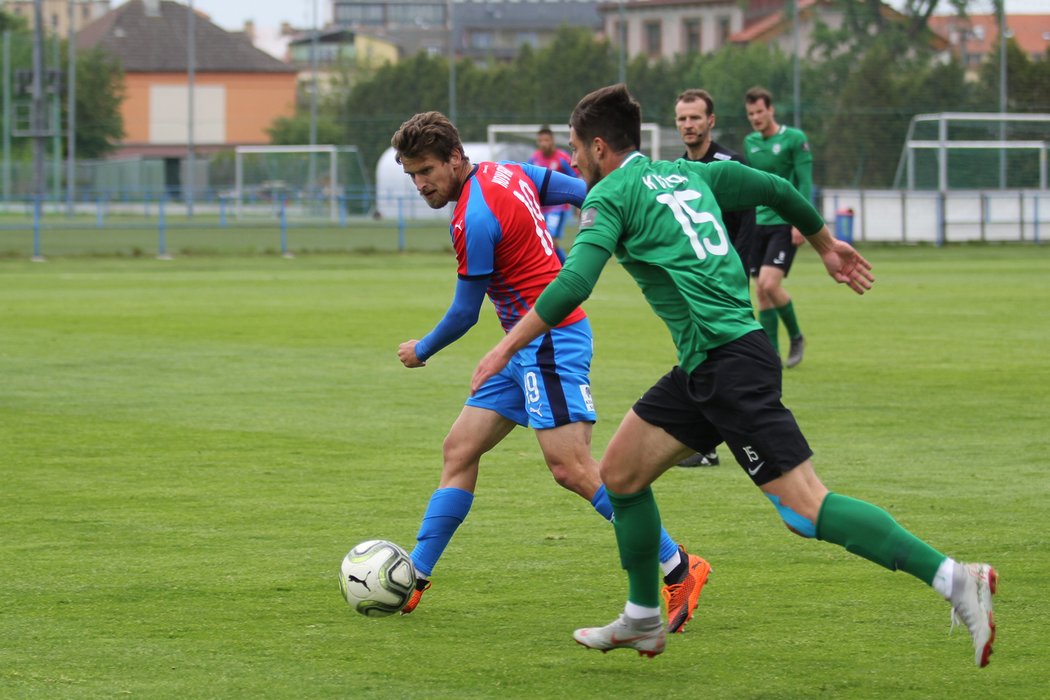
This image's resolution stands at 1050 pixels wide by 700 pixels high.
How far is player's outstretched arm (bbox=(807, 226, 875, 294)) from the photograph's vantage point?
5.20 meters

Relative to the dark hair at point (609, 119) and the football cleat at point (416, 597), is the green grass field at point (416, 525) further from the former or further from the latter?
the dark hair at point (609, 119)

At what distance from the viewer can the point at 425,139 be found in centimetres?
557

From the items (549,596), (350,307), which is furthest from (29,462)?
(350,307)

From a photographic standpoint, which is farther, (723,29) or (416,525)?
(723,29)

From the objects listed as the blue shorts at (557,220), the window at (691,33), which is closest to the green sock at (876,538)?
the blue shorts at (557,220)

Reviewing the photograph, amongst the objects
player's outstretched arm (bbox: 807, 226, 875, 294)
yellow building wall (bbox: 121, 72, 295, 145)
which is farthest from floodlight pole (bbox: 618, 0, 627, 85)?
player's outstretched arm (bbox: 807, 226, 875, 294)

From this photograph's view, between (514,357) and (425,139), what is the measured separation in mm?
894

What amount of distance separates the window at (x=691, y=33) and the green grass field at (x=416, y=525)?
194 feet

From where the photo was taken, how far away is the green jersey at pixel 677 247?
470 centimetres

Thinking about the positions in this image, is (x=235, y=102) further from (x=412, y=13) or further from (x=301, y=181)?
(x=412, y=13)

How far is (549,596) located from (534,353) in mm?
957

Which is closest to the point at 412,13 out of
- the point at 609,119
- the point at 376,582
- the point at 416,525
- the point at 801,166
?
the point at 801,166

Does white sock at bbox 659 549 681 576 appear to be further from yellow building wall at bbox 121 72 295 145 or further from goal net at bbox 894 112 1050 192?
yellow building wall at bbox 121 72 295 145

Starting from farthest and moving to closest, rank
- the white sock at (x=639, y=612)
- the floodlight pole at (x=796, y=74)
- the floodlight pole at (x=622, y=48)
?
the floodlight pole at (x=622, y=48), the floodlight pole at (x=796, y=74), the white sock at (x=639, y=612)
